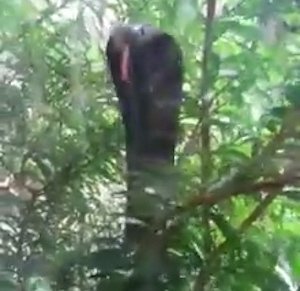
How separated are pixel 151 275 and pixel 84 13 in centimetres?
23

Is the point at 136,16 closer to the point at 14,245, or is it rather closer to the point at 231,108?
the point at 231,108

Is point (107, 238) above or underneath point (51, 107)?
underneath

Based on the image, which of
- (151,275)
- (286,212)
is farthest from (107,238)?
(286,212)

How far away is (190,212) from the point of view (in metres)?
0.67

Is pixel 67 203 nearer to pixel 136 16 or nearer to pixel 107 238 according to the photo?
pixel 107 238

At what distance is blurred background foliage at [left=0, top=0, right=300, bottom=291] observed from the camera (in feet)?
2.15

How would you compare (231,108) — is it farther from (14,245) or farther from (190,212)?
(14,245)

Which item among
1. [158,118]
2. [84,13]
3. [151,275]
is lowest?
[151,275]

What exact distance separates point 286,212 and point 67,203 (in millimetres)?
182

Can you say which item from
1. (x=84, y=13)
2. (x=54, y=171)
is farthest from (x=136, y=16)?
(x=54, y=171)

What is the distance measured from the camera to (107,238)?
0.67 m

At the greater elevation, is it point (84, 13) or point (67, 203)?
point (84, 13)

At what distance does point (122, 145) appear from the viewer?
715mm

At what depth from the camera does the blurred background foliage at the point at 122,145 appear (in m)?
0.65
